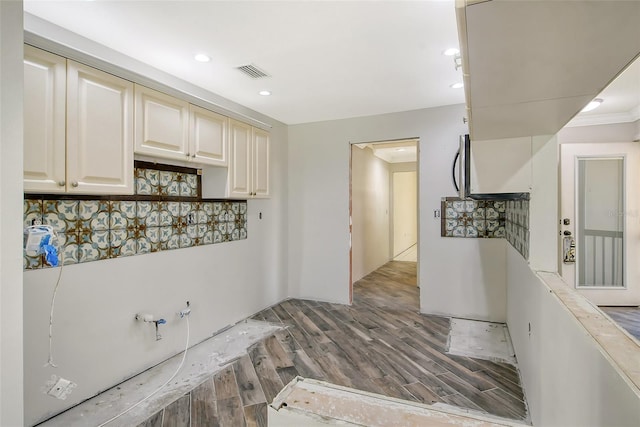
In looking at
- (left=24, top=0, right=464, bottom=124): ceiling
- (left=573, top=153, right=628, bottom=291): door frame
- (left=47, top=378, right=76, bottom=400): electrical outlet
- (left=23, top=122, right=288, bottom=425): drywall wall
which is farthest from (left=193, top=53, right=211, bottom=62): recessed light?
(left=573, top=153, right=628, bottom=291): door frame

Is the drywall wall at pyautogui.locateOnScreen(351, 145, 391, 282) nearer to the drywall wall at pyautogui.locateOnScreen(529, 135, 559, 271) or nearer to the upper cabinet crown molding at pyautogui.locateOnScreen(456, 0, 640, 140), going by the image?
the drywall wall at pyautogui.locateOnScreen(529, 135, 559, 271)

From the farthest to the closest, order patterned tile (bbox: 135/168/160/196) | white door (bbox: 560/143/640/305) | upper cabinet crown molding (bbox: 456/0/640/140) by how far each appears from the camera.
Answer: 1. white door (bbox: 560/143/640/305)
2. patterned tile (bbox: 135/168/160/196)
3. upper cabinet crown molding (bbox: 456/0/640/140)

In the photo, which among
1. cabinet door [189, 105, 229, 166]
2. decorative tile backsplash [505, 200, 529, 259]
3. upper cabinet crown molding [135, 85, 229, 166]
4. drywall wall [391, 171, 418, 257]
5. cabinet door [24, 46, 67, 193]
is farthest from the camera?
drywall wall [391, 171, 418, 257]

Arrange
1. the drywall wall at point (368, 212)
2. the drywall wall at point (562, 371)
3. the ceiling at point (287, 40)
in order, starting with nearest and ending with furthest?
the drywall wall at point (562, 371) < the ceiling at point (287, 40) < the drywall wall at point (368, 212)

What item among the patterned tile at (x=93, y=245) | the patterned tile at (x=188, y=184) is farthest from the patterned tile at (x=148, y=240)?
the patterned tile at (x=188, y=184)

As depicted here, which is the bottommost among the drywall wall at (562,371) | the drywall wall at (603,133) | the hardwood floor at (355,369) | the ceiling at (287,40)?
the hardwood floor at (355,369)

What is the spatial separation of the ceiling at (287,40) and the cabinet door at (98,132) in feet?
1.16

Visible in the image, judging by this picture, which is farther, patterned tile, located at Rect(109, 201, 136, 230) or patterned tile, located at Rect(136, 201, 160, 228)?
patterned tile, located at Rect(136, 201, 160, 228)

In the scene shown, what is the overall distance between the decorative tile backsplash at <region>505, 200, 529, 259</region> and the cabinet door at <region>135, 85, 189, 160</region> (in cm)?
266

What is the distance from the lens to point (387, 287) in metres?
5.19

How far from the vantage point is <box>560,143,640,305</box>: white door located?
339 cm

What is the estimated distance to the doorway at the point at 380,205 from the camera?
5.41m

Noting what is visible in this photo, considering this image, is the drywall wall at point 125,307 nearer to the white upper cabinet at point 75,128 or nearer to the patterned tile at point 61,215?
the patterned tile at point 61,215

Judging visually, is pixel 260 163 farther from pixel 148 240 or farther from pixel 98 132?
pixel 98 132
